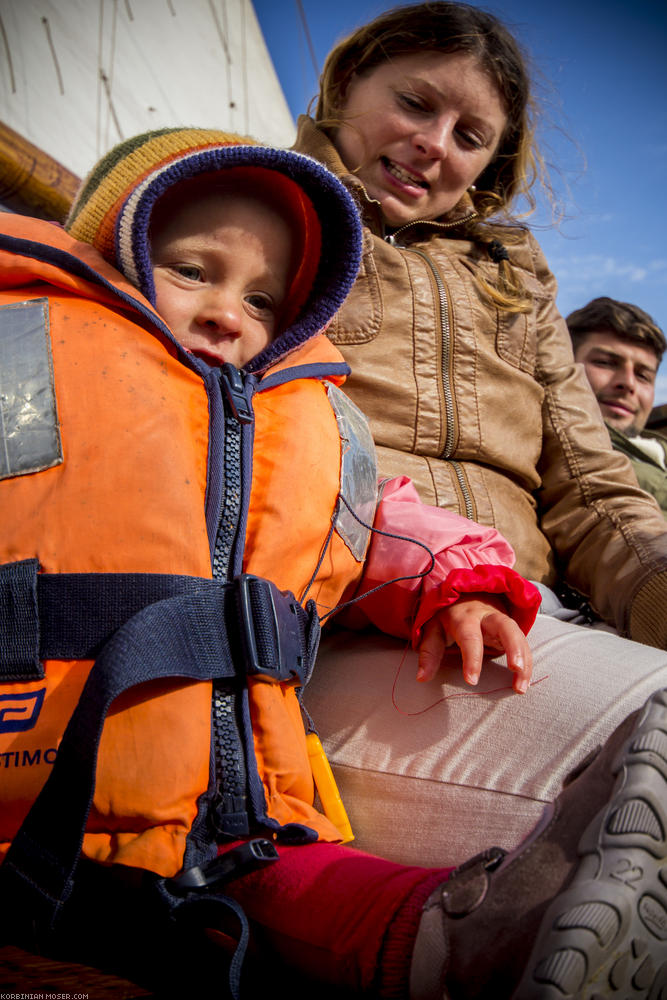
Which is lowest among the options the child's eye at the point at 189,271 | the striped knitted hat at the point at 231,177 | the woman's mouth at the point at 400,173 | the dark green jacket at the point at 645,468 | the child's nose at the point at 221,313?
the dark green jacket at the point at 645,468

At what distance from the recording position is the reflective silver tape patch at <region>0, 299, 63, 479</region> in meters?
0.83

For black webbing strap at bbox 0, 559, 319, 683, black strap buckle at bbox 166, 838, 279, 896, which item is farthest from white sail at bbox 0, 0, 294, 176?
black strap buckle at bbox 166, 838, 279, 896

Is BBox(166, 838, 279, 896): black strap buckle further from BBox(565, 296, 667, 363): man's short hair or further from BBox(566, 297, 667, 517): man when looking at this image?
BBox(565, 296, 667, 363): man's short hair

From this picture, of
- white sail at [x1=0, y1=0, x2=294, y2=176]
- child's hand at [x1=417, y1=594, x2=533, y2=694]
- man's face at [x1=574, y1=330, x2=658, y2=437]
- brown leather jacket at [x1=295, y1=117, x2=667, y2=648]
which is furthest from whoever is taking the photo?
white sail at [x1=0, y1=0, x2=294, y2=176]

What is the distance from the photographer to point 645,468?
2889 millimetres

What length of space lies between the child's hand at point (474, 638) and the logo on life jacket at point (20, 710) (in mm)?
478

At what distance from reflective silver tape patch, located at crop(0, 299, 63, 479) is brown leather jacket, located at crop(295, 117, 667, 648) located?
2.24 ft

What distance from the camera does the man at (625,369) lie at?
115 inches

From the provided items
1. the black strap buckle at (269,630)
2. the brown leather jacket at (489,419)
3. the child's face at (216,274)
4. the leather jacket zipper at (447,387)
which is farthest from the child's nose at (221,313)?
the leather jacket zipper at (447,387)

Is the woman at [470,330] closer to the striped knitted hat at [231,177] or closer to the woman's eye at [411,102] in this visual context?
the woman's eye at [411,102]

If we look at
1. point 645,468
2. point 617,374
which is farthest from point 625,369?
point 645,468

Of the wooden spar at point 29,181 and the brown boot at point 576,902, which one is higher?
the wooden spar at point 29,181

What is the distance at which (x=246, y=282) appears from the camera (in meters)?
1.06

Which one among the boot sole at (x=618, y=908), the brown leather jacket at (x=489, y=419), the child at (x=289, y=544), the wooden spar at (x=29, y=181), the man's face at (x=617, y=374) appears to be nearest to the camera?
the boot sole at (x=618, y=908)
